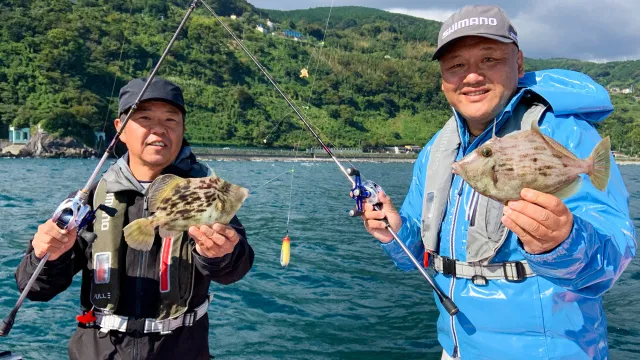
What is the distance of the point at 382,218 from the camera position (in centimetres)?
311

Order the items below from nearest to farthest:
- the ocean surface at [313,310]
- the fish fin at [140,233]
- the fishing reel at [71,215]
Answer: the fishing reel at [71,215] < the fish fin at [140,233] < the ocean surface at [313,310]

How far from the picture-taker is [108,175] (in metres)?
3.37

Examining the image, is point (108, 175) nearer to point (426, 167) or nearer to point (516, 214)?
point (426, 167)

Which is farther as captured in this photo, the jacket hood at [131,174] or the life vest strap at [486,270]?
the jacket hood at [131,174]

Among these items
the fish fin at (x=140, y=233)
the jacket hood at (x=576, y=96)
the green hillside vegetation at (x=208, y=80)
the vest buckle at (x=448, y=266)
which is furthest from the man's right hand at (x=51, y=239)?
the green hillside vegetation at (x=208, y=80)

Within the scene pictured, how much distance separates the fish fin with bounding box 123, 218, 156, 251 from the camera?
288 centimetres

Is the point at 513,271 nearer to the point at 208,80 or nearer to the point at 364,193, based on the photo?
the point at 364,193

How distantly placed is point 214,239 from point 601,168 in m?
2.01

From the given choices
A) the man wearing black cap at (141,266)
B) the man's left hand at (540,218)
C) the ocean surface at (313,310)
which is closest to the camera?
the man's left hand at (540,218)

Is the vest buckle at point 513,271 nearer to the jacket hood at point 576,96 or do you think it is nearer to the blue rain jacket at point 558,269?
the blue rain jacket at point 558,269

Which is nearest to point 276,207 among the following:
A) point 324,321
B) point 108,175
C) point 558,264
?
point 324,321

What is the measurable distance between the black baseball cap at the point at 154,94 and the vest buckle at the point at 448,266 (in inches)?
77.8

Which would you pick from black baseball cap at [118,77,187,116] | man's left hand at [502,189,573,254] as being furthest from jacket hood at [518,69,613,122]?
black baseball cap at [118,77,187,116]

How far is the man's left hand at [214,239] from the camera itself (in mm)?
2836
